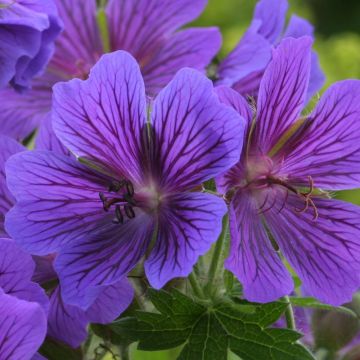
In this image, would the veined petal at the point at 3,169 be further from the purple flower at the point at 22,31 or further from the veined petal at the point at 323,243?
the veined petal at the point at 323,243

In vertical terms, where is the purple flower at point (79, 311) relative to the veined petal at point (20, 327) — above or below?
below

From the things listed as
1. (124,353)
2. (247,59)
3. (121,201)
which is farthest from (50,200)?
(247,59)

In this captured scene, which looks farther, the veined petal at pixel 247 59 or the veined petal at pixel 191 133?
the veined petal at pixel 247 59

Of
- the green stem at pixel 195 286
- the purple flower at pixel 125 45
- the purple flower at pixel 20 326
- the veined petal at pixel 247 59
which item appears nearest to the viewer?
the purple flower at pixel 20 326

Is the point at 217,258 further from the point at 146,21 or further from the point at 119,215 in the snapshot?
the point at 146,21

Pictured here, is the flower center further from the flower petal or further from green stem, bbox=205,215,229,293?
the flower petal

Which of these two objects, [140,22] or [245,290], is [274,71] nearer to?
[245,290]

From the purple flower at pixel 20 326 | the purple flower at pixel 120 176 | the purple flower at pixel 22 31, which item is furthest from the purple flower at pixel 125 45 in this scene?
the purple flower at pixel 20 326

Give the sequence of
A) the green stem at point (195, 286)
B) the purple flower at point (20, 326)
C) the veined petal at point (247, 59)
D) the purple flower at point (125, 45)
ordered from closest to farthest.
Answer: the purple flower at point (20, 326) → the green stem at point (195, 286) → the veined petal at point (247, 59) → the purple flower at point (125, 45)
